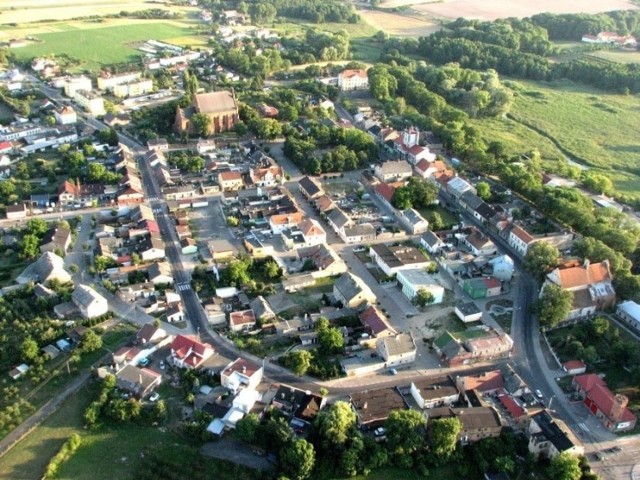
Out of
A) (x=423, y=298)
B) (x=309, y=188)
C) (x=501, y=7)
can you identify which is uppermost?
(x=501, y=7)

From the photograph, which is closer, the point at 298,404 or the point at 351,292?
the point at 298,404

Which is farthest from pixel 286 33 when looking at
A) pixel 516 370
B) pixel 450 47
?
pixel 516 370

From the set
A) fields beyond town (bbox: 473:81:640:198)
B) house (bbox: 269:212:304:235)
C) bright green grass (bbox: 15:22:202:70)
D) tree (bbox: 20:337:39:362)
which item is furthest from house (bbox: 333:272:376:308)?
bright green grass (bbox: 15:22:202:70)

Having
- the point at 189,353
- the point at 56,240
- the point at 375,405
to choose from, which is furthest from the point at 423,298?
the point at 56,240

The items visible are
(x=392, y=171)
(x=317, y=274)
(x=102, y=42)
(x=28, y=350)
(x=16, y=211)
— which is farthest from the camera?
(x=102, y=42)

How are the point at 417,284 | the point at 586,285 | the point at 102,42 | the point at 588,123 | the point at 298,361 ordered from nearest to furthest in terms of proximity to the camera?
the point at 298,361
the point at 586,285
the point at 417,284
the point at 588,123
the point at 102,42

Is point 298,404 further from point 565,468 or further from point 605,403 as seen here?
point 605,403

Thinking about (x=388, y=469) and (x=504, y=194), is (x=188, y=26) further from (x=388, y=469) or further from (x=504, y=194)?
(x=388, y=469)
